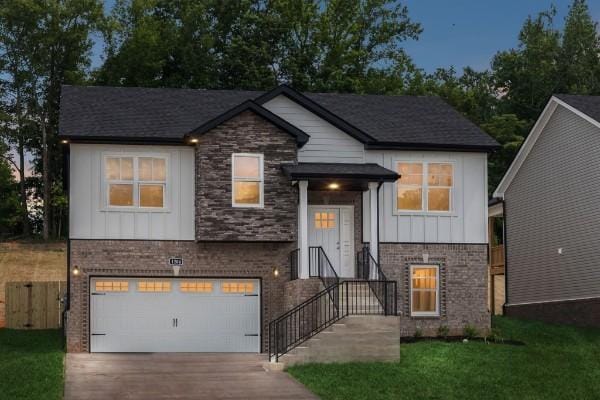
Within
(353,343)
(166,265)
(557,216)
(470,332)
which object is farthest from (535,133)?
(166,265)

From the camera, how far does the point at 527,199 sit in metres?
37.0

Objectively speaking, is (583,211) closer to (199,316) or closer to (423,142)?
(423,142)

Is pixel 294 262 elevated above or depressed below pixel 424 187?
below

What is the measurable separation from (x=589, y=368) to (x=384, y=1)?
119ft

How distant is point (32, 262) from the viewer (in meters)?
46.1

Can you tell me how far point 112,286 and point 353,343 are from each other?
23.5ft

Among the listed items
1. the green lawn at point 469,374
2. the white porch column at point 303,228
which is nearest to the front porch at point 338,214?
the white porch column at point 303,228

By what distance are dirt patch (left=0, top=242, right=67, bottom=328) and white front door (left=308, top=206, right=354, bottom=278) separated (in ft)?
49.1

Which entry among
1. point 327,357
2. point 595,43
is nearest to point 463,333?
point 327,357

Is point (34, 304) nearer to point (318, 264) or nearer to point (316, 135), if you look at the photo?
point (318, 264)

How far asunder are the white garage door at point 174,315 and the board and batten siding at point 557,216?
10.8 meters

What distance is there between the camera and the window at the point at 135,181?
2822 cm

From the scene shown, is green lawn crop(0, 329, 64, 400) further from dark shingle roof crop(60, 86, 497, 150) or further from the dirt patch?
the dirt patch

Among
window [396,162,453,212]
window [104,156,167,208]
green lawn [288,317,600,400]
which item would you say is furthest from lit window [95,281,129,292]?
window [396,162,453,212]
